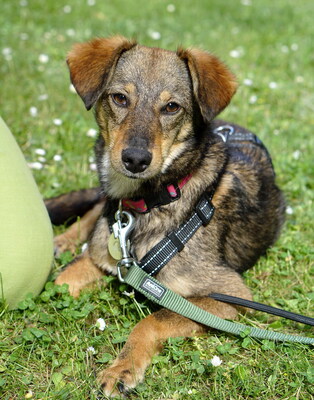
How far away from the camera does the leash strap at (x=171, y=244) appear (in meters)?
3.29

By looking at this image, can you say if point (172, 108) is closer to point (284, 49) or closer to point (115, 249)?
point (115, 249)

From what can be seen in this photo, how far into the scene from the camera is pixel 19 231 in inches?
123

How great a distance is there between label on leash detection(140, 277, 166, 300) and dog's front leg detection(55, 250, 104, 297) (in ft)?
2.01

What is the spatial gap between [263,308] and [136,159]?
112 centimetres

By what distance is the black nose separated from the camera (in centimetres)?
298

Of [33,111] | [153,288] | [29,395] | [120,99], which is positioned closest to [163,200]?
[153,288]

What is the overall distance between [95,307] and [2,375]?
2.53ft

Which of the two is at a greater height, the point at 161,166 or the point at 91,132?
the point at 161,166

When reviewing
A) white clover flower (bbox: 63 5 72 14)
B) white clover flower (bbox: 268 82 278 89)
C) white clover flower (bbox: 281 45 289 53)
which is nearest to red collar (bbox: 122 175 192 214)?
white clover flower (bbox: 268 82 278 89)

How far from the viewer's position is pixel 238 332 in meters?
3.16

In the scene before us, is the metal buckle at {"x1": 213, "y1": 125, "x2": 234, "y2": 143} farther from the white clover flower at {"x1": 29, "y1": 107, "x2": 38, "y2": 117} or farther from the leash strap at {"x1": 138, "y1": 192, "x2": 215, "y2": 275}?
the white clover flower at {"x1": 29, "y1": 107, "x2": 38, "y2": 117}

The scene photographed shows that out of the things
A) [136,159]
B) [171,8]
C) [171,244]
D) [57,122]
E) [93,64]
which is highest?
[93,64]

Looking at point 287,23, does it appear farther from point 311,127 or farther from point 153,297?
point 153,297

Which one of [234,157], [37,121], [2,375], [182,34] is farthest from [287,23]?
[2,375]
